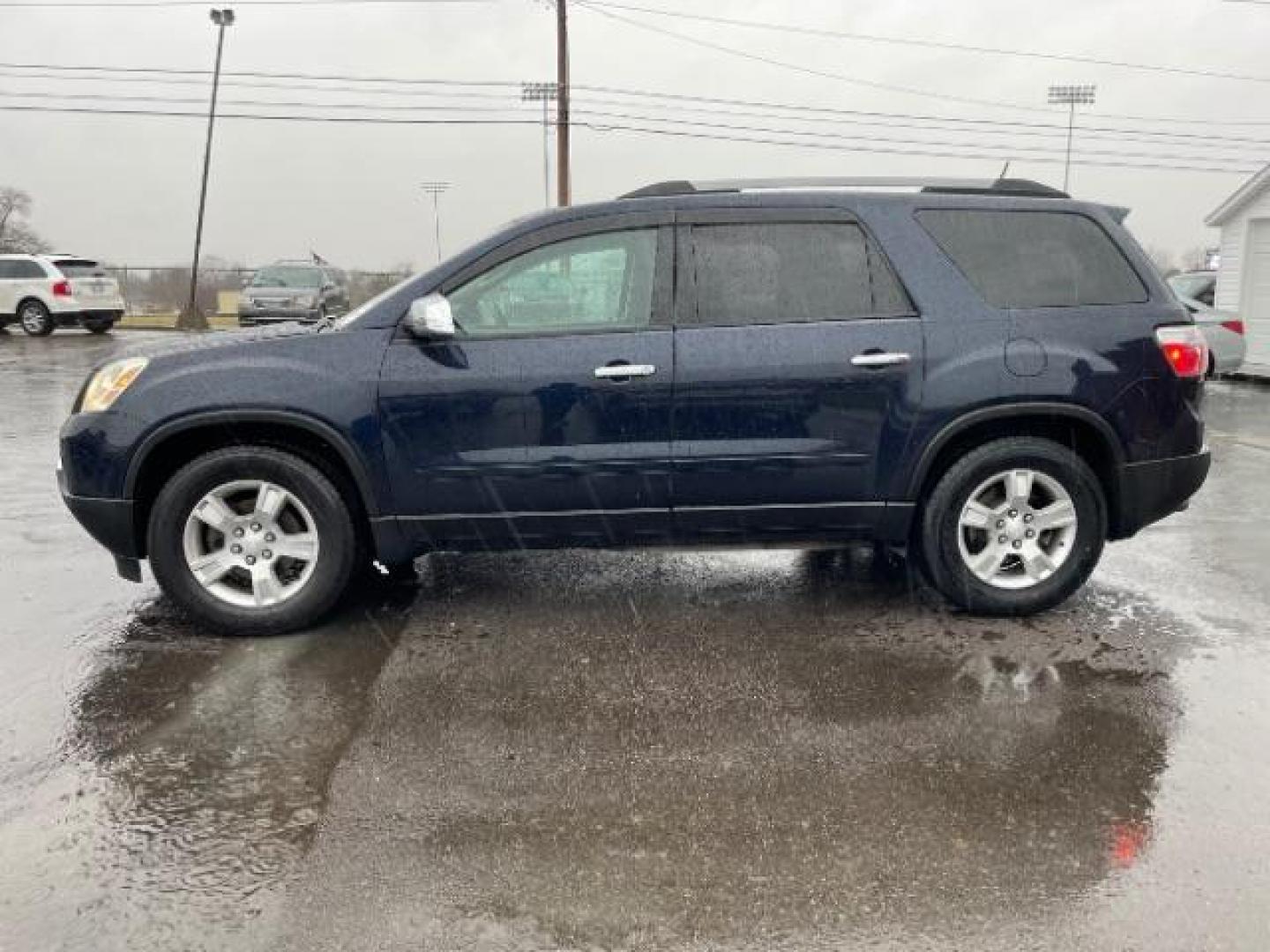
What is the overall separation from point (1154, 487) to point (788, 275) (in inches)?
74.1

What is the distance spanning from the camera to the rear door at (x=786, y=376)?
427cm

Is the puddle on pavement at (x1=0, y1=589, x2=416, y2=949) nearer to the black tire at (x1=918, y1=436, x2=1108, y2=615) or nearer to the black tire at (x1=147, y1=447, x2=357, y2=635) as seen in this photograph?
the black tire at (x1=147, y1=447, x2=357, y2=635)

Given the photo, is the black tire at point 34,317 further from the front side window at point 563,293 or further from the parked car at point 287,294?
the front side window at point 563,293

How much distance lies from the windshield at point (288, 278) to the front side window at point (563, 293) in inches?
897

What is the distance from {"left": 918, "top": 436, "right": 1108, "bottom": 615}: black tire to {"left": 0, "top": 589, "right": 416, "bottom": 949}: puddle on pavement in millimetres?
2419

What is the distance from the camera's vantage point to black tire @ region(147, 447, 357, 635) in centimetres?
428

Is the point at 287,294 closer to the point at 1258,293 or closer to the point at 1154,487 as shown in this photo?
the point at 1258,293

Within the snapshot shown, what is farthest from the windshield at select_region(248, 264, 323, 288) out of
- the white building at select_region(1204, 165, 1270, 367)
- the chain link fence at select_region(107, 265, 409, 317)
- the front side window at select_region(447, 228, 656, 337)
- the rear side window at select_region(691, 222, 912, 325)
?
the rear side window at select_region(691, 222, 912, 325)

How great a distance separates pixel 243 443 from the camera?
434cm

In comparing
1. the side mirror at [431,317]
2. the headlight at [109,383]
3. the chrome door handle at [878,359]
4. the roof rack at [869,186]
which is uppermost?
the roof rack at [869,186]

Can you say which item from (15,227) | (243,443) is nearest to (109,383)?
(243,443)

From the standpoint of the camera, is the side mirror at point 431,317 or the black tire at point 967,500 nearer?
the side mirror at point 431,317

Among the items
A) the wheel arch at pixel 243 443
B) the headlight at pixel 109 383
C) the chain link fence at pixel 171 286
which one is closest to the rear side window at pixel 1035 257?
the wheel arch at pixel 243 443

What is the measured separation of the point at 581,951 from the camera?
7.82ft
